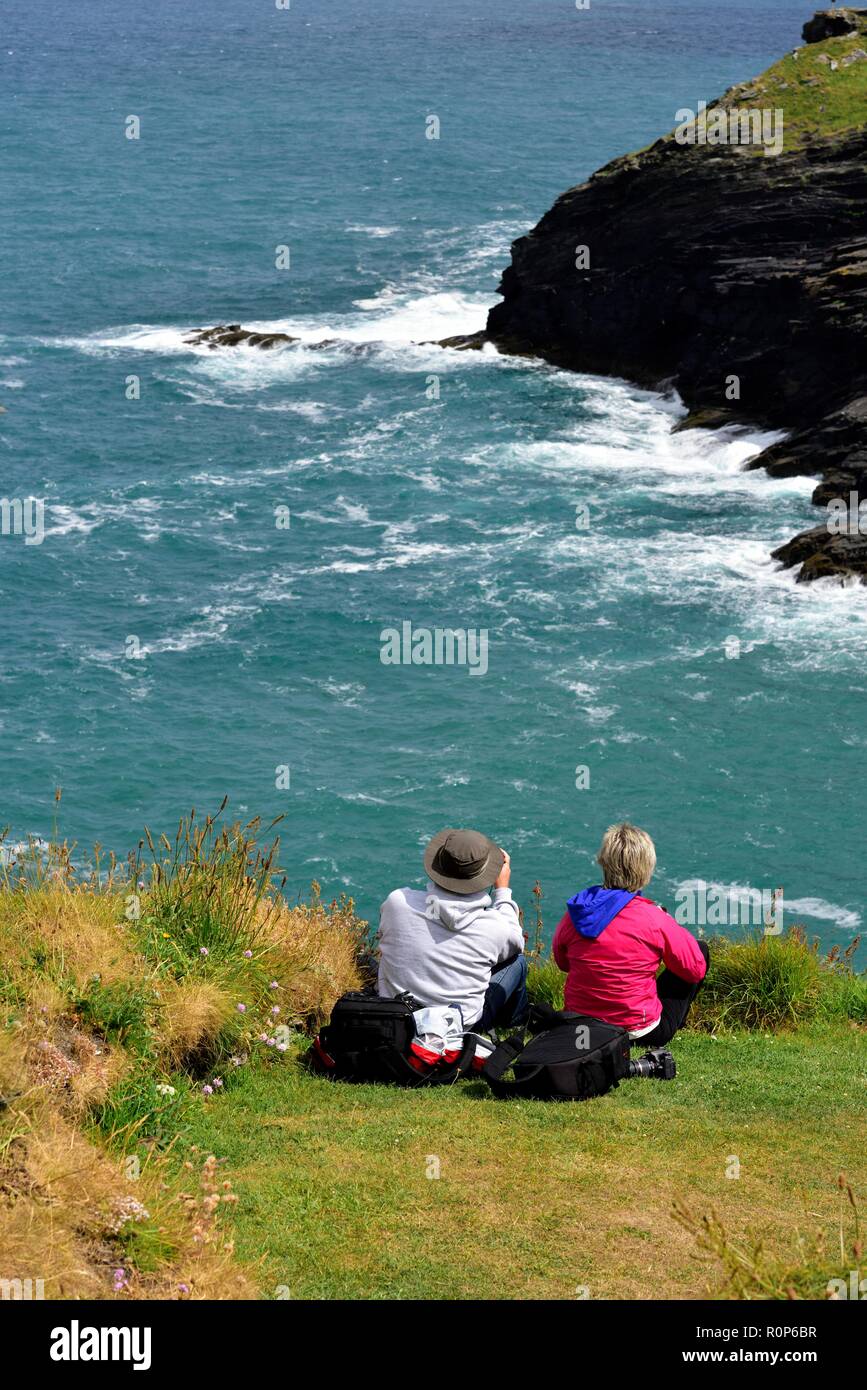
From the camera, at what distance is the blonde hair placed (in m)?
11.7

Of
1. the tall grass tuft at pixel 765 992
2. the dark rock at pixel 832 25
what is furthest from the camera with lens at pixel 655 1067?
the dark rock at pixel 832 25

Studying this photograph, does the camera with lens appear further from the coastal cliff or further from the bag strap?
the coastal cliff

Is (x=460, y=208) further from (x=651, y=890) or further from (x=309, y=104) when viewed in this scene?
(x=651, y=890)

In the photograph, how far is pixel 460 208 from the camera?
83.2 m

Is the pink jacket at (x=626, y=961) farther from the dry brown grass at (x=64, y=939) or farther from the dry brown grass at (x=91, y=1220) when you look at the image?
the dry brown grass at (x=91, y=1220)

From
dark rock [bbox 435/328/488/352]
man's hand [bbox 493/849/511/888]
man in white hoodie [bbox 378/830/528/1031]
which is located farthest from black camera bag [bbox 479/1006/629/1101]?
dark rock [bbox 435/328/488/352]

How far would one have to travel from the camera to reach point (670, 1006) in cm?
1268

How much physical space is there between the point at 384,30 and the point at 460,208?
7610 centimetres

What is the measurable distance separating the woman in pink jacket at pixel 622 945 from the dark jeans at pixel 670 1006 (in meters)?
0.19

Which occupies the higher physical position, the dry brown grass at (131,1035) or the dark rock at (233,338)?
the dark rock at (233,338)

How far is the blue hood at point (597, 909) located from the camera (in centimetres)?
1191

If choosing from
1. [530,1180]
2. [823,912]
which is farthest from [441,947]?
[823,912]

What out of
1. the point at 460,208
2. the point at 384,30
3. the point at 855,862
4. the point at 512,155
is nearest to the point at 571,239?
the point at 460,208

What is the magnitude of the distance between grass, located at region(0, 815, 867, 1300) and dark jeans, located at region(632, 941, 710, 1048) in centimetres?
31
